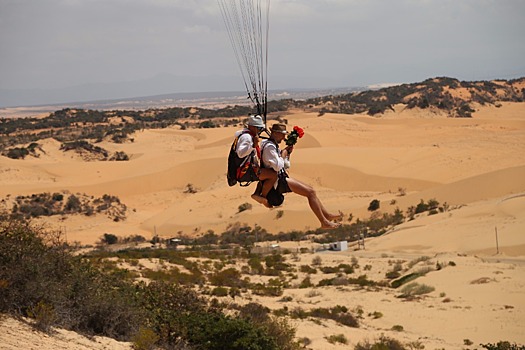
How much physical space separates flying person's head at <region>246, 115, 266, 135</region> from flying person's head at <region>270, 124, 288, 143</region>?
0.55 ft

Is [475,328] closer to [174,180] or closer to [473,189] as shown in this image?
[473,189]

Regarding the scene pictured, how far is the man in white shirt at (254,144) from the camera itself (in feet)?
27.1

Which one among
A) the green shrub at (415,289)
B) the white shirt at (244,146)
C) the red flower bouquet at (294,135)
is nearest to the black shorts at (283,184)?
the red flower bouquet at (294,135)

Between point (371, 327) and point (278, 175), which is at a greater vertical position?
point (278, 175)

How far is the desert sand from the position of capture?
20.4 m

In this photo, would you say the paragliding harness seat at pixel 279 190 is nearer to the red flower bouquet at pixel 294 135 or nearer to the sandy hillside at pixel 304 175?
the red flower bouquet at pixel 294 135

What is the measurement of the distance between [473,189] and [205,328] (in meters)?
31.9

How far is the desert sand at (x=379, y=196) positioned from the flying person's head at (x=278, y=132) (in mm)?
4752

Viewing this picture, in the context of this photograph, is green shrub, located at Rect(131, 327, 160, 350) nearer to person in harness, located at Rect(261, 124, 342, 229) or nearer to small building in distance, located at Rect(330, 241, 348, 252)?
person in harness, located at Rect(261, 124, 342, 229)

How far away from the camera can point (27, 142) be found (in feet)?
241

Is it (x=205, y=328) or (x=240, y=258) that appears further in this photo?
(x=240, y=258)

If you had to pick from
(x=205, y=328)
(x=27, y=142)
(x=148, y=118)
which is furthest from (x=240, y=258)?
(x=148, y=118)

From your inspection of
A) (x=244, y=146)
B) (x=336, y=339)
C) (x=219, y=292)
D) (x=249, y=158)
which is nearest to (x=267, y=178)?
(x=249, y=158)

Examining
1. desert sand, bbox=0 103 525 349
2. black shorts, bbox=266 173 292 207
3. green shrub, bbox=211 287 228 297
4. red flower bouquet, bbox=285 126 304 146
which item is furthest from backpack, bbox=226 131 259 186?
green shrub, bbox=211 287 228 297
